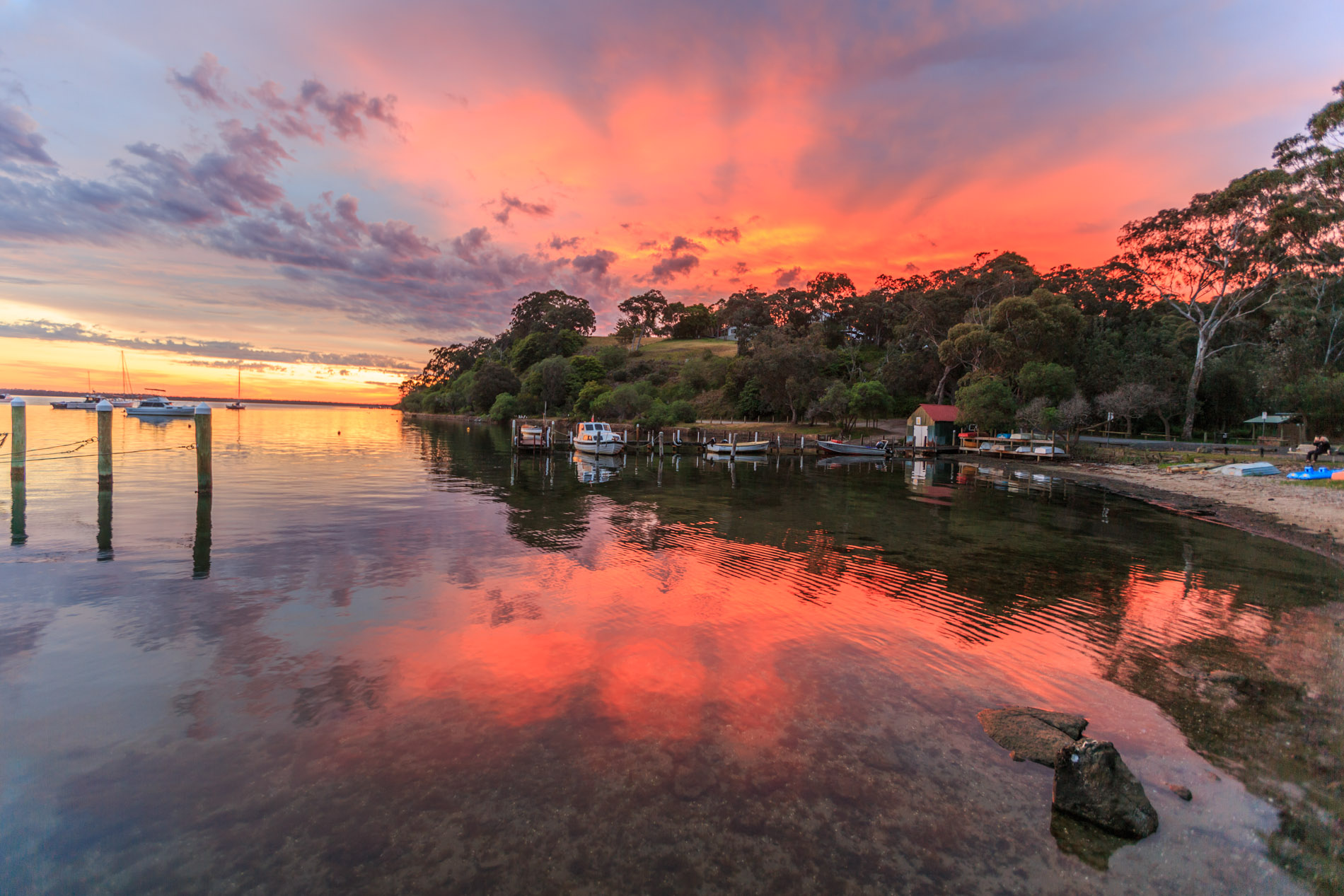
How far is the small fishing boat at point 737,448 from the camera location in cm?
5719

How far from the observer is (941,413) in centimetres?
6956

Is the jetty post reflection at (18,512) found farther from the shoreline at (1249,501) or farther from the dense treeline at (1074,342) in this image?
the dense treeline at (1074,342)

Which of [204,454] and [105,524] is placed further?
[204,454]

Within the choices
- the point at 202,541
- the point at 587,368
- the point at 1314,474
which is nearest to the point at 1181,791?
the point at 202,541

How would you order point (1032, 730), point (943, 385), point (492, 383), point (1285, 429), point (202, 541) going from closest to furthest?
point (1032, 730) < point (202, 541) < point (1285, 429) < point (943, 385) < point (492, 383)

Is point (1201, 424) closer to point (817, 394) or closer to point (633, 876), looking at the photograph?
point (817, 394)

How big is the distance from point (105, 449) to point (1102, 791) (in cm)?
3183

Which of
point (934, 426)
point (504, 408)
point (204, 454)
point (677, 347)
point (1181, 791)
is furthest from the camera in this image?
point (677, 347)

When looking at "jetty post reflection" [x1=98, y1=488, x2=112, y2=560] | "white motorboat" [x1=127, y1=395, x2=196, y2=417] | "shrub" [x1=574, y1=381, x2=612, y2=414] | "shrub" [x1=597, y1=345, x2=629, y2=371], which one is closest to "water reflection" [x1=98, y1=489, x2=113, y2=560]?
"jetty post reflection" [x1=98, y1=488, x2=112, y2=560]

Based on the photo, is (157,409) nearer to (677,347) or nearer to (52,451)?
(52,451)

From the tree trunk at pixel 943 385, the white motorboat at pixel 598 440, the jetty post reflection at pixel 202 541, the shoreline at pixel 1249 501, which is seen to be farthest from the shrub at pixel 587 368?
the jetty post reflection at pixel 202 541

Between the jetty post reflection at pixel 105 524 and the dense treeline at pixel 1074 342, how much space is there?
5263cm

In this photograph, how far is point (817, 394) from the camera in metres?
81.2

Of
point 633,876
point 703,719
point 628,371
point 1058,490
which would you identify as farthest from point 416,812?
point 628,371
